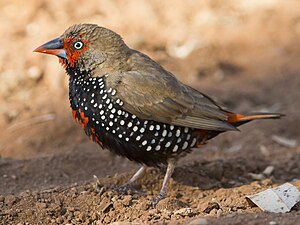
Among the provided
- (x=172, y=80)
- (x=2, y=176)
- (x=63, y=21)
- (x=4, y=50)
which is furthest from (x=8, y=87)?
(x=172, y=80)

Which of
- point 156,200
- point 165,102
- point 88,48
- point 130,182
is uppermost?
point 88,48

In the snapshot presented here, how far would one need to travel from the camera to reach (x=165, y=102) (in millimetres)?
5883

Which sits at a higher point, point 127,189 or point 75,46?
point 75,46

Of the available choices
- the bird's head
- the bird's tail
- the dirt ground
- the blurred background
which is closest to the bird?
the bird's head

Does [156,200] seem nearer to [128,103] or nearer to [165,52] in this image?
[128,103]

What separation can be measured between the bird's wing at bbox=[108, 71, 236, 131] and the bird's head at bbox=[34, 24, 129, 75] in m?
0.21

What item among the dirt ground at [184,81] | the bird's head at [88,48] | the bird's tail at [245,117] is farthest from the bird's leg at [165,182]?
the bird's head at [88,48]

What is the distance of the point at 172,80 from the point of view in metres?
6.03

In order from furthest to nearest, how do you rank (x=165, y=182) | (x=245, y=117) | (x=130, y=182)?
(x=245, y=117) < (x=130, y=182) < (x=165, y=182)

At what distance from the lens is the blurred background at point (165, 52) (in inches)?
324

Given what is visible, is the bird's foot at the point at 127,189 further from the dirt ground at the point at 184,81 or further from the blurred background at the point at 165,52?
the blurred background at the point at 165,52

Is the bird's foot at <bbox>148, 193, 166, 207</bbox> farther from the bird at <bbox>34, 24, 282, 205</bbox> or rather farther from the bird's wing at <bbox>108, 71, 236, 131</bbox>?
the bird's wing at <bbox>108, 71, 236, 131</bbox>

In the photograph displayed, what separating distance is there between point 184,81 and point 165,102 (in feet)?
11.3

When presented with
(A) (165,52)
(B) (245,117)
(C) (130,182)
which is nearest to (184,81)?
(A) (165,52)
